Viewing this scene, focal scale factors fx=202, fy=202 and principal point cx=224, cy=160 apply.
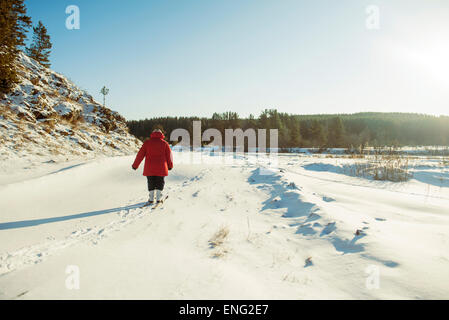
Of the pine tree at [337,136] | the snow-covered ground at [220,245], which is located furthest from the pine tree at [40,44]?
the pine tree at [337,136]

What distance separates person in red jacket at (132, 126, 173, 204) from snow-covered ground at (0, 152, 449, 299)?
0.50m

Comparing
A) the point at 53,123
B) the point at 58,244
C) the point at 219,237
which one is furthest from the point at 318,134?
the point at 58,244

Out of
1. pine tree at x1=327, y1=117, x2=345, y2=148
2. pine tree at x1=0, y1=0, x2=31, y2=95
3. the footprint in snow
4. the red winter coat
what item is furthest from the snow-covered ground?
pine tree at x1=327, y1=117, x2=345, y2=148

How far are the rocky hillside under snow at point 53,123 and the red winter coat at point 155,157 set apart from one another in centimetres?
666

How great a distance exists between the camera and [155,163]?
5.52 metres

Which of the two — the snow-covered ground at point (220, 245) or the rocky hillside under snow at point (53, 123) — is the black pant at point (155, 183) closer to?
the snow-covered ground at point (220, 245)

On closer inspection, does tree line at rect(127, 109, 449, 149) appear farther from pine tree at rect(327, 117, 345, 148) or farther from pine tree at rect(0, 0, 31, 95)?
pine tree at rect(0, 0, 31, 95)

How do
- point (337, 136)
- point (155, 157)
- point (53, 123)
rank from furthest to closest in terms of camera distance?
point (337, 136)
point (53, 123)
point (155, 157)

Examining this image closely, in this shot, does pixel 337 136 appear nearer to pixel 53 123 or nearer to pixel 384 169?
pixel 384 169

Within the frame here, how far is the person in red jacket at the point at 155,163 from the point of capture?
5.43 metres

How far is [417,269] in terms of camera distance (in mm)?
2051

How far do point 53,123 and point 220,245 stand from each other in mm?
14279

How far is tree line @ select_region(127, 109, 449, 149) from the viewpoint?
5129 cm
